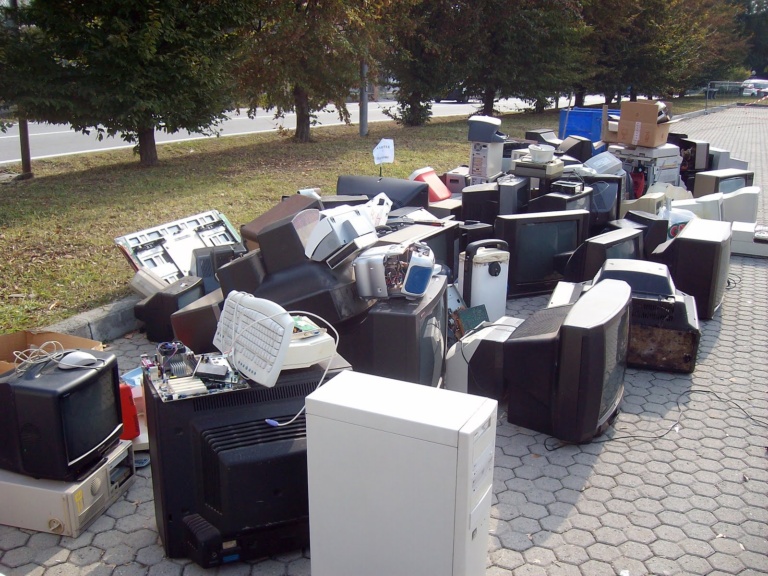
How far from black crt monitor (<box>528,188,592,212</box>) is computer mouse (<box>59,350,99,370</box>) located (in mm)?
4545

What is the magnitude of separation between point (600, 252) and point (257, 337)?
3449 millimetres

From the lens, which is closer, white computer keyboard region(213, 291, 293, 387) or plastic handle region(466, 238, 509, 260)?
white computer keyboard region(213, 291, 293, 387)

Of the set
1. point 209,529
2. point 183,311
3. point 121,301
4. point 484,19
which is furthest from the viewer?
point 484,19

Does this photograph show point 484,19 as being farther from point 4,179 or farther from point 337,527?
point 337,527

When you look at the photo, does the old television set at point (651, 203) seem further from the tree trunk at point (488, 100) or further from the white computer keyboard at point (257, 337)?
the tree trunk at point (488, 100)

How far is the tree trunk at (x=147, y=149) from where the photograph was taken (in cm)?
1052

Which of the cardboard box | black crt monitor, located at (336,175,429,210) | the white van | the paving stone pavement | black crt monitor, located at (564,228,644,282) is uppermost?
the white van

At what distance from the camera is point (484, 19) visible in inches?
707

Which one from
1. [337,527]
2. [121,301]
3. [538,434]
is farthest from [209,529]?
[121,301]

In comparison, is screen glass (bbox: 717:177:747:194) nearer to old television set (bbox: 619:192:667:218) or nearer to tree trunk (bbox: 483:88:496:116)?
old television set (bbox: 619:192:667:218)

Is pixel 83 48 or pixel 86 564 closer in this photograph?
pixel 86 564

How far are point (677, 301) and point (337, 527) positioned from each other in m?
3.18

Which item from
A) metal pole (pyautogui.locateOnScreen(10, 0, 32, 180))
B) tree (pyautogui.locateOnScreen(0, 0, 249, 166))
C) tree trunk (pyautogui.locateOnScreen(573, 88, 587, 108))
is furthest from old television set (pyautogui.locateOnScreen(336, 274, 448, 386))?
tree trunk (pyautogui.locateOnScreen(573, 88, 587, 108))

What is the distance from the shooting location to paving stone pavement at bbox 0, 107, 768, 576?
2852 millimetres
